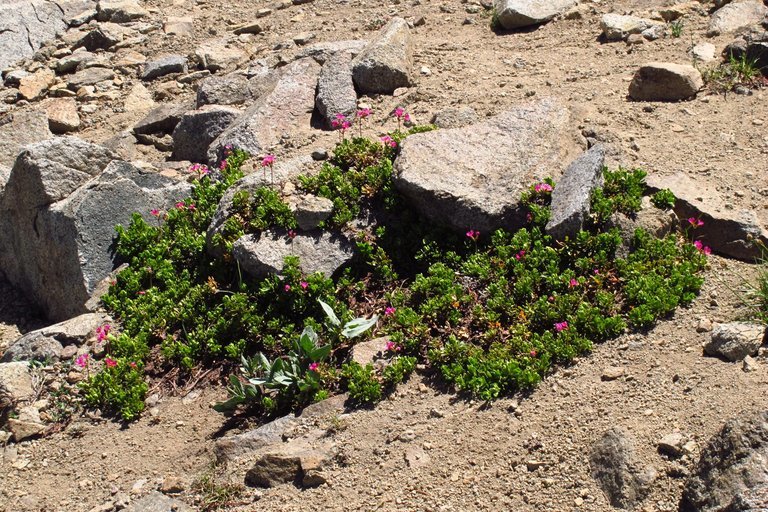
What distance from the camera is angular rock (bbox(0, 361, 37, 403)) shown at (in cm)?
665

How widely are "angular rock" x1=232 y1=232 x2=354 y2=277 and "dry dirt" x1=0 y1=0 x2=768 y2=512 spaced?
1.11 m

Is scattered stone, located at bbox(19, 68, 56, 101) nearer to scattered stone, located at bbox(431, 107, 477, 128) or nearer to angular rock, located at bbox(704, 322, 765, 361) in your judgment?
scattered stone, located at bbox(431, 107, 477, 128)

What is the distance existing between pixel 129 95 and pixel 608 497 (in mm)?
7961

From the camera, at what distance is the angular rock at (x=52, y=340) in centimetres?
707

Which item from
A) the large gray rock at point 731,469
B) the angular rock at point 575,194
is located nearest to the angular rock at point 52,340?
the angular rock at point 575,194

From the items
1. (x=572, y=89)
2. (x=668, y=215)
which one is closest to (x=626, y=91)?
(x=572, y=89)

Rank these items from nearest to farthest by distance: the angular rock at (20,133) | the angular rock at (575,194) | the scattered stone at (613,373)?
1. the scattered stone at (613,373)
2. the angular rock at (575,194)
3. the angular rock at (20,133)

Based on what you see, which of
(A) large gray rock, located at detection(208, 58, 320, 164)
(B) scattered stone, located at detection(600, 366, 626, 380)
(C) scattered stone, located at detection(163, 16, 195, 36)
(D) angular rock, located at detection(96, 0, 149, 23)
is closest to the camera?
(B) scattered stone, located at detection(600, 366, 626, 380)

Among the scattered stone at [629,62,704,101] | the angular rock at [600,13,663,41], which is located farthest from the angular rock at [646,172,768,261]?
the angular rock at [600,13,663,41]

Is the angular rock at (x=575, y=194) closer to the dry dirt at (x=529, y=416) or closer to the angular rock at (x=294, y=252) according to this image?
the dry dirt at (x=529, y=416)

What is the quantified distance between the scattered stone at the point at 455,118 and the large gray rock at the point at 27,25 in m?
6.69

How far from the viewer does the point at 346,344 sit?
21.6ft

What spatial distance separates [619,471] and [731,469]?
705 mm

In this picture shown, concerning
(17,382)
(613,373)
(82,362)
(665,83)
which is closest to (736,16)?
(665,83)
